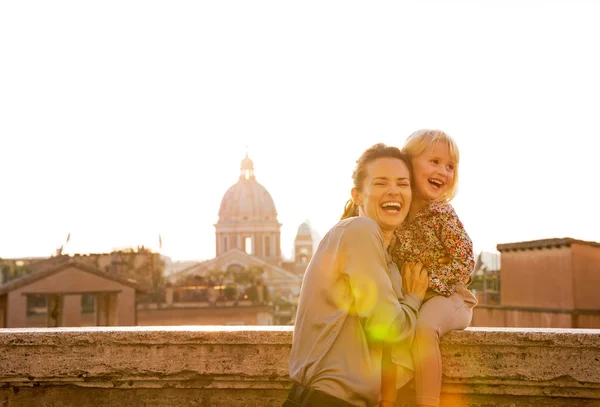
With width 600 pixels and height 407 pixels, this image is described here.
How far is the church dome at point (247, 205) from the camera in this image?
107 metres

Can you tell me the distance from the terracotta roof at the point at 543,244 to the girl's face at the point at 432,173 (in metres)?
13.7

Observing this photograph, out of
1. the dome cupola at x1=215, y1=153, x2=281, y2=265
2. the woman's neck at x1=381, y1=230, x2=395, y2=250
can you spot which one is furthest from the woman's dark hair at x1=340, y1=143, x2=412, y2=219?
the dome cupola at x1=215, y1=153, x2=281, y2=265

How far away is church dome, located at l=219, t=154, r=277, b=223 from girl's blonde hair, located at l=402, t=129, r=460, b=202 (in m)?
103

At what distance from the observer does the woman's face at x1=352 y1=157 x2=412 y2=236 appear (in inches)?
127

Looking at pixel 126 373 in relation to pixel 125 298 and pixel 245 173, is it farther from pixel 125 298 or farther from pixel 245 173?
pixel 245 173

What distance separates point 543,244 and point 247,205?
91313 millimetres

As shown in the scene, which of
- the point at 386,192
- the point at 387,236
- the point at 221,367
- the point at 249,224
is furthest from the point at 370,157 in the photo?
the point at 249,224

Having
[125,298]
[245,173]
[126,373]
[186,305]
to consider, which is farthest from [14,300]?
[245,173]

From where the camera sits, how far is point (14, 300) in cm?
2933

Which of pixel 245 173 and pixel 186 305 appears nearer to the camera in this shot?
pixel 186 305

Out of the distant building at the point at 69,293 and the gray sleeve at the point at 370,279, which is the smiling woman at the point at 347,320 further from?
the distant building at the point at 69,293

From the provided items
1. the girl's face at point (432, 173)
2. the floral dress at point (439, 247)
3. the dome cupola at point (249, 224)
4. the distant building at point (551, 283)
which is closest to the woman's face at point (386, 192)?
the floral dress at point (439, 247)

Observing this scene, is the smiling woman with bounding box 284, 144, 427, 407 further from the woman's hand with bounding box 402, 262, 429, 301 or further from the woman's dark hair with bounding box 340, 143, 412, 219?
the woman's dark hair with bounding box 340, 143, 412, 219

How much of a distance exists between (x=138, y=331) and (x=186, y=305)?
38.2m
